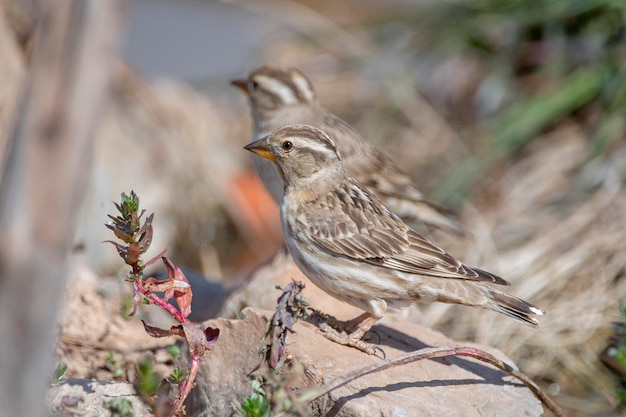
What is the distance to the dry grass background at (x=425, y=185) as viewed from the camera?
726 cm

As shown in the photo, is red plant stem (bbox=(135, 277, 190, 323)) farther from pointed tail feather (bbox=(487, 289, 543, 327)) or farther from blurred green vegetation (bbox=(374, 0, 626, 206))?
blurred green vegetation (bbox=(374, 0, 626, 206))

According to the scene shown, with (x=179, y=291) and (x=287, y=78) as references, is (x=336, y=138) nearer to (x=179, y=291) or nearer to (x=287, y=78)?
(x=287, y=78)

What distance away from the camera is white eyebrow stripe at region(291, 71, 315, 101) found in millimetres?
7539

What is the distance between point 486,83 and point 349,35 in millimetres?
1778

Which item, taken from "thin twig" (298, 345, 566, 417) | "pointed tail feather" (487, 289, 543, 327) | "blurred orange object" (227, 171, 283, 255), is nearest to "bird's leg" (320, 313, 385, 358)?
"thin twig" (298, 345, 566, 417)

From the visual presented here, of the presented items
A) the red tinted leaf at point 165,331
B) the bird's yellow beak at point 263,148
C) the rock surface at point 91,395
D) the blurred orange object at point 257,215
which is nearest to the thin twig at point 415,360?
the red tinted leaf at point 165,331

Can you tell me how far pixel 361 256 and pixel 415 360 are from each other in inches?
36.5

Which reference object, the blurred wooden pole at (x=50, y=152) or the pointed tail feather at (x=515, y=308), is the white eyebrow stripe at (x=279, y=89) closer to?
the pointed tail feather at (x=515, y=308)

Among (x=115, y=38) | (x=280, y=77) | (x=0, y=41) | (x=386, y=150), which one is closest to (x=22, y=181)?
(x=115, y=38)

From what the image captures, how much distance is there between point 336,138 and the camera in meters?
7.34

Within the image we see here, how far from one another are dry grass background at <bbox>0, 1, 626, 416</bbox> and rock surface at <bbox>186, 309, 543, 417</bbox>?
Answer: 186 cm

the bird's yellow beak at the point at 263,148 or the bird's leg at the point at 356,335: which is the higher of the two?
the bird's yellow beak at the point at 263,148

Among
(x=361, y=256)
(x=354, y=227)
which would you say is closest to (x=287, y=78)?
(x=354, y=227)

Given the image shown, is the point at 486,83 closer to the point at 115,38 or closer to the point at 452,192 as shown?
the point at 452,192
